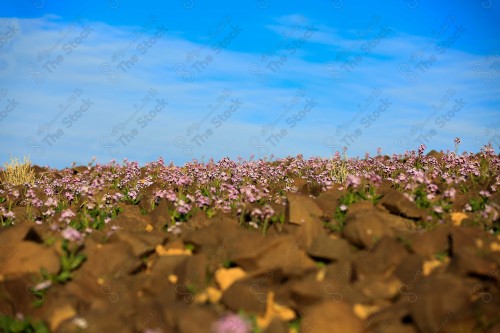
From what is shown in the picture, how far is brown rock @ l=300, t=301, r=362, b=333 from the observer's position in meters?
6.84

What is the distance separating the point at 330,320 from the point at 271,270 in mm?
1394

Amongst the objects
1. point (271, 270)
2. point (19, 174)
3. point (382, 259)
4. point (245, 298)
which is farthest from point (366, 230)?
point (19, 174)

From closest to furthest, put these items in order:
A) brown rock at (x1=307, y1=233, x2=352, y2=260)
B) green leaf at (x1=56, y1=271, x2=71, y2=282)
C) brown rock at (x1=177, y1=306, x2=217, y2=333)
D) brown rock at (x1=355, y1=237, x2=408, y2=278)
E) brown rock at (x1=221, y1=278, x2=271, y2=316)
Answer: brown rock at (x1=177, y1=306, x2=217, y2=333) → brown rock at (x1=221, y1=278, x2=271, y2=316) → brown rock at (x1=355, y1=237, x2=408, y2=278) → brown rock at (x1=307, y1=233, x2=352, y2=260) → green leaf at (x1=56, y1=271, x2=71, y2=282)

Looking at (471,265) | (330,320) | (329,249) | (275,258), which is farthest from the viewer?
(329,249)

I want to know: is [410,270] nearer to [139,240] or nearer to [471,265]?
[471,265]

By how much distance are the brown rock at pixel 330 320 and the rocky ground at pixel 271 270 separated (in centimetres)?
1

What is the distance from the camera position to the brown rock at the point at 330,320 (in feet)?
22.4

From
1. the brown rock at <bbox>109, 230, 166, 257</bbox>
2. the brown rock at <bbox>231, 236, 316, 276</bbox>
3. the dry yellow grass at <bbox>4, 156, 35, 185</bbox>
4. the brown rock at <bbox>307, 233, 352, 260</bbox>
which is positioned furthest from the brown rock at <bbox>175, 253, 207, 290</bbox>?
the dry yellow grass at <bbox>4, 156, 35, 185</bbox>

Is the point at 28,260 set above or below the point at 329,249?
below

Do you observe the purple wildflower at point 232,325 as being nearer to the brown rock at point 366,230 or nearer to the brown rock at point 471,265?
the brown rock at point 366,230

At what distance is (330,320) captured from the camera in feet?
22.5

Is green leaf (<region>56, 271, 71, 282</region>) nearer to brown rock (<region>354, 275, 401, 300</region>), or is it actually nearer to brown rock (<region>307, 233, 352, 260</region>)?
brown rock (<region>307, 233, 352, 260</region>)

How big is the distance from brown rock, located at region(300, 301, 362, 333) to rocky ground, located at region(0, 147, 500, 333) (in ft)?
0.04

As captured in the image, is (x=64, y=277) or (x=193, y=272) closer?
(x=193, y=272)
